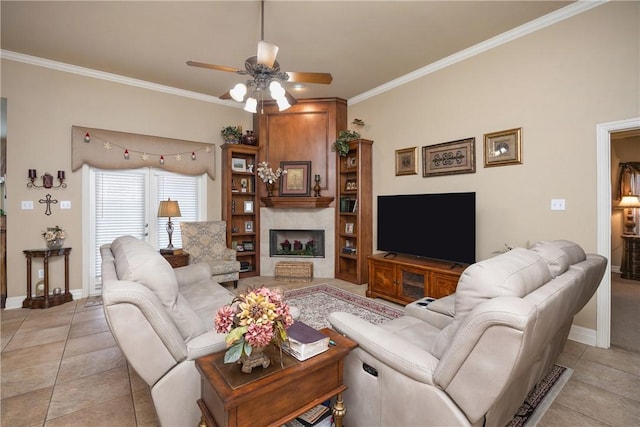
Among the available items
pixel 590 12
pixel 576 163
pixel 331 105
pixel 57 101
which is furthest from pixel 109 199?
pixel 590 12

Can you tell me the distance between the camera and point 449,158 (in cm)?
377

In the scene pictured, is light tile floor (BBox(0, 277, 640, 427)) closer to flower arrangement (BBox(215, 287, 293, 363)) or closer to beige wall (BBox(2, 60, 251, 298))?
flower arrangement (BBox(215, 287, 293, 363))

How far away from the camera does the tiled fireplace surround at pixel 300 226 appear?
16.9ft

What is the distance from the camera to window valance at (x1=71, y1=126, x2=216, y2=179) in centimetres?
399

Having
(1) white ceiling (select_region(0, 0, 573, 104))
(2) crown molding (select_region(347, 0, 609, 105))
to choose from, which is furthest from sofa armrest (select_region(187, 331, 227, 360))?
(2) crown molding (select_region(347, 0, 609, 105))

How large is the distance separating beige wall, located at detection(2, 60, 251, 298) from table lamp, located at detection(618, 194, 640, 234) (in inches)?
315

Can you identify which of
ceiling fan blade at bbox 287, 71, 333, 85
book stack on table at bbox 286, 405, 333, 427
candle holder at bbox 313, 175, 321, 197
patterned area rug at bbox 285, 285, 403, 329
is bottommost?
patterned area rug at bbox 285, 285, 403, 329

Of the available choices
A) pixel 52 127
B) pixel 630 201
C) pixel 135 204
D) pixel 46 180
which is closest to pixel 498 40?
pixel 630 201

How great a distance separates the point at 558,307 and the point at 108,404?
8.51 feet

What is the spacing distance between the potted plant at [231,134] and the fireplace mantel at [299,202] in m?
→ 1.12

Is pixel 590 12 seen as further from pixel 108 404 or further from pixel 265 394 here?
pixel 108 404

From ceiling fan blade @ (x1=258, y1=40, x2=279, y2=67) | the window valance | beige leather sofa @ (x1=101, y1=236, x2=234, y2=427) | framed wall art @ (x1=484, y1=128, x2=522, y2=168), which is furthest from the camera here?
the window valance

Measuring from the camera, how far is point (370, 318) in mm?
3367

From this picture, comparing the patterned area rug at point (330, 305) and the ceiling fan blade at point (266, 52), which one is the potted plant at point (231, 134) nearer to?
the patterned area rug at point (330, 305)
